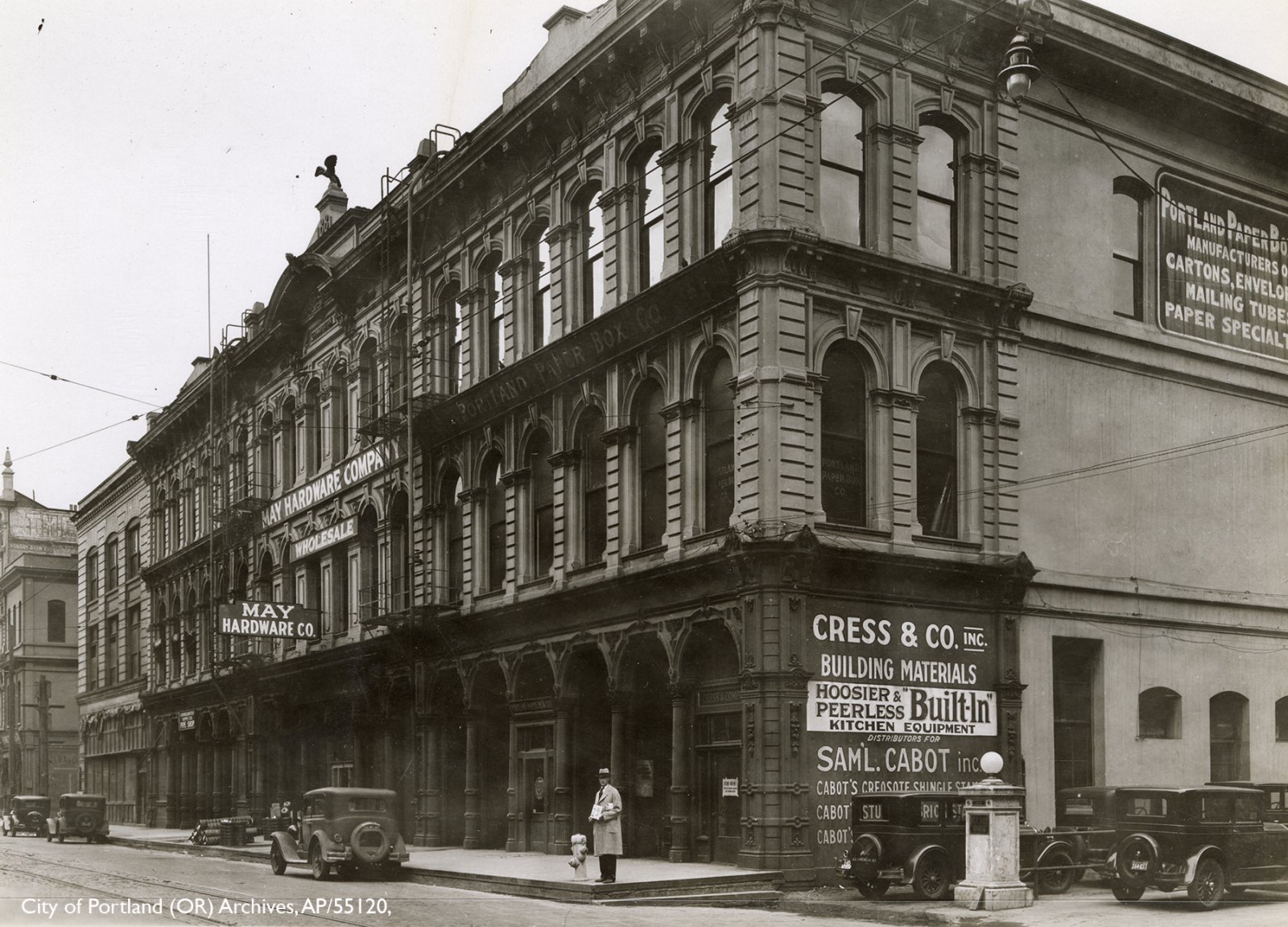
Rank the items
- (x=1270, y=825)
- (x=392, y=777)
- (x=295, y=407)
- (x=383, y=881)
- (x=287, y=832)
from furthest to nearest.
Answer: (x=295, y=407)
(x=392, y=777)
(x=287, y=832)
(x=383, y=881)
(x=1270, y=825)

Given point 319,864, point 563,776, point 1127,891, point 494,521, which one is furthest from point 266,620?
point 1127,891

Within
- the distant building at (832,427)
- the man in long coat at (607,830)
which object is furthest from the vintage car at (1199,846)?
the man in long coat at (607,830)

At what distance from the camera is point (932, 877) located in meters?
20.1

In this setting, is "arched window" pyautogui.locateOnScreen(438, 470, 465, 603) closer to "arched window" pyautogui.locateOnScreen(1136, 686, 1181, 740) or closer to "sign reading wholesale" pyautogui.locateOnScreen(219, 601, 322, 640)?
"sign reading wholesale" pyautogui.locateOnScreen(219, 601, 322, 640)

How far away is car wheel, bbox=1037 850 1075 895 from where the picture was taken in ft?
67.8

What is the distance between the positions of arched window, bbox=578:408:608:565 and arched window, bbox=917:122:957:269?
23.2 ft

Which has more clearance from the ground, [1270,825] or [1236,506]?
[1236,506]

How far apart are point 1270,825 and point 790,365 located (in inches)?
375

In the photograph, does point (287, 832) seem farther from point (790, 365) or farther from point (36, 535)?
point (36, 535)

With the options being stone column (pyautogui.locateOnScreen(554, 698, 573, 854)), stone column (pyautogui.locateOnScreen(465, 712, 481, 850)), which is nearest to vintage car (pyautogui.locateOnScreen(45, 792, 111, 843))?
stone column (pyautogui.locateOnScreen(465, 712, 481, 850))

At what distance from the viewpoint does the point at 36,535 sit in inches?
2790

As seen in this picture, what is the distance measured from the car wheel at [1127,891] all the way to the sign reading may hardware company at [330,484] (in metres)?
22.6

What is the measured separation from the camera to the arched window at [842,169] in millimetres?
24766

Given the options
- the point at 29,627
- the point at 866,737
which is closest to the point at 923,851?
the point at 866,737
